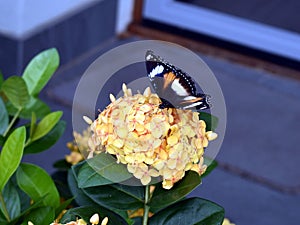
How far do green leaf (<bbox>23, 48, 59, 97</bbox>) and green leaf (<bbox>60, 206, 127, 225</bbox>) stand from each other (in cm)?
39

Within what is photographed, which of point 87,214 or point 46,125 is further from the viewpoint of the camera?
point 46,125

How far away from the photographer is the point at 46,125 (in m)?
1.33

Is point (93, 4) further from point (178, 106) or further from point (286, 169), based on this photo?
point (178, 106)

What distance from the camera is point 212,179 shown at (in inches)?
124

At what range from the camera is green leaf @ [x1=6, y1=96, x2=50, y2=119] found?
1423 millimetres

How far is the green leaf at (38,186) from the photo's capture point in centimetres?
124

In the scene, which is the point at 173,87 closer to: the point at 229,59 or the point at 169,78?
the point at 169,78

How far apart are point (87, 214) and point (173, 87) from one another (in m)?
0.24

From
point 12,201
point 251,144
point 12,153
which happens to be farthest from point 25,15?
point 12,153

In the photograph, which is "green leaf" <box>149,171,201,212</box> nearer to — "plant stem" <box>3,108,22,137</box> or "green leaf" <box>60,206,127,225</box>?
"green leaf" <box>60,206,127,225</box>

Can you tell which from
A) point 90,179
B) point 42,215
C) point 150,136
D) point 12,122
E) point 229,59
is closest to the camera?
point 150,136

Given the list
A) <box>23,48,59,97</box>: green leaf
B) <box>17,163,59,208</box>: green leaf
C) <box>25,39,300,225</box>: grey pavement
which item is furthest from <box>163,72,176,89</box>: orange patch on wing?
<box>25,39,300,225</box>: grey pavement

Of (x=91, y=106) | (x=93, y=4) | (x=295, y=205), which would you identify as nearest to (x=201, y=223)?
(x=91, y=106)

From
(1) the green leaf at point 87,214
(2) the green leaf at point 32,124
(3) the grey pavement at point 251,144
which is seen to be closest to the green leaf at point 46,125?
(2) the green leaf at point 32,124
